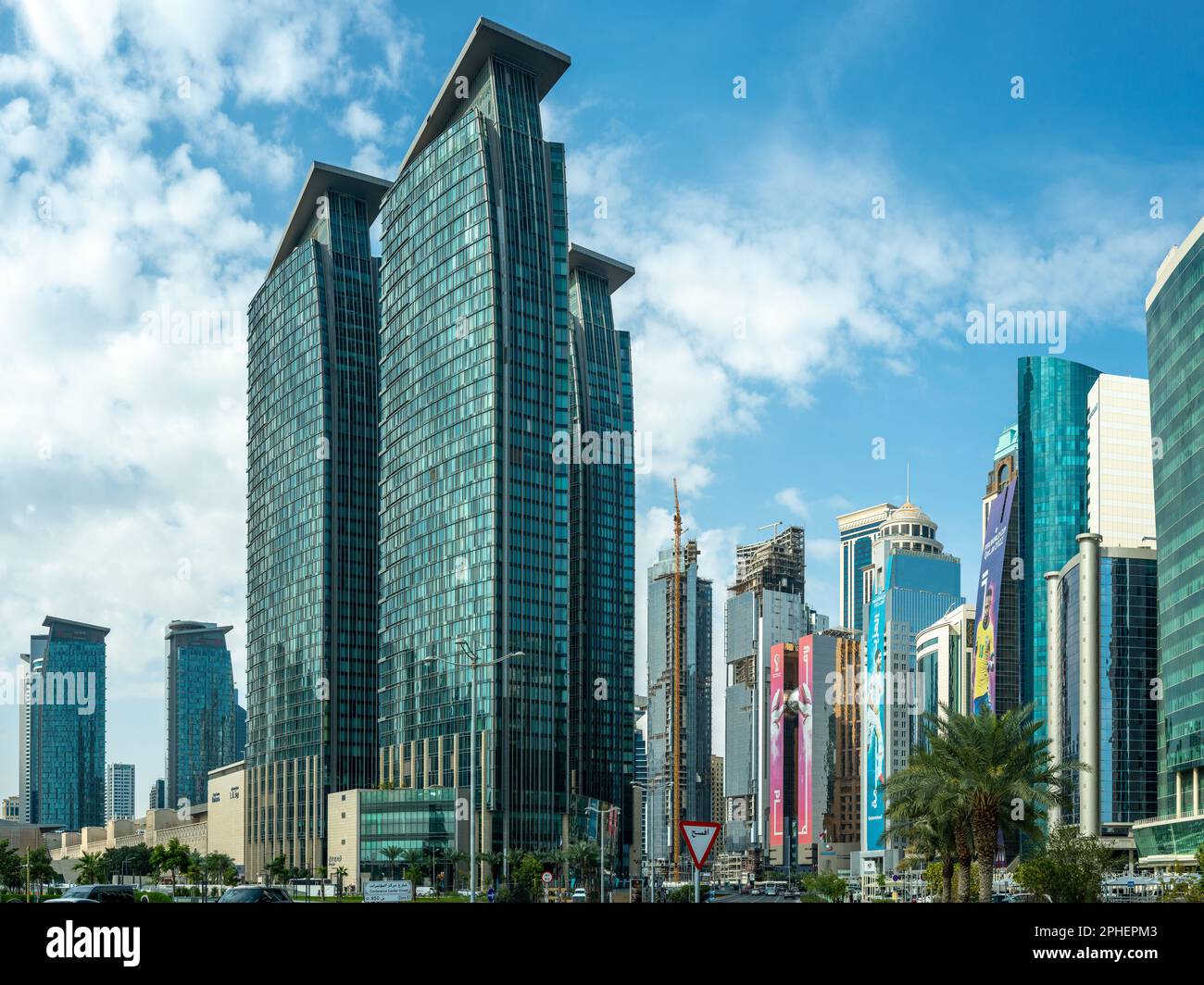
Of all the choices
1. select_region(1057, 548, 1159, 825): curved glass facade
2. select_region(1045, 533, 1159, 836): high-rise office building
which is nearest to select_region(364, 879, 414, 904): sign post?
select_region(1045, 533, 1159, 836): high-rise office building

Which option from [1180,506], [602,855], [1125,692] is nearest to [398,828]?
[602,855]

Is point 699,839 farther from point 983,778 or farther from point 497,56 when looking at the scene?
point 497,56

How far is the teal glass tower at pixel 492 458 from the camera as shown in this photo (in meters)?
166

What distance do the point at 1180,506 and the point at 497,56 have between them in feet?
314

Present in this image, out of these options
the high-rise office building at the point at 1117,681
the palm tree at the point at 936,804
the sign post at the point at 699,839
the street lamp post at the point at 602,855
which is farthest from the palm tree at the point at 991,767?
the high-rise office building at the point at 1117,681

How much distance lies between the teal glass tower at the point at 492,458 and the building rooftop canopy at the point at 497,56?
0.25 meters

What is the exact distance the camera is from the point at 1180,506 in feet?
431

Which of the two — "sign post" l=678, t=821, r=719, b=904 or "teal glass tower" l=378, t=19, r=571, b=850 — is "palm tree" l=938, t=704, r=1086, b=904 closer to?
"sign post" l=678, t=821, r=719, b=904

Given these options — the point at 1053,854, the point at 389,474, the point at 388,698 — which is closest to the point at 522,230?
the point at 389,474

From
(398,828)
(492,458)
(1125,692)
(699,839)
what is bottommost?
(398,828)

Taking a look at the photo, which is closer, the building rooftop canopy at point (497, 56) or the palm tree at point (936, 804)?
the palm tree at point (936, 804)

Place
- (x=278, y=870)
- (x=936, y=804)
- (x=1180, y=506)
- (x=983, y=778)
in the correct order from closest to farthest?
(x=983, y=778) → (x=936, y=804) → (x=1180, y=506) → (x=278, y=870)

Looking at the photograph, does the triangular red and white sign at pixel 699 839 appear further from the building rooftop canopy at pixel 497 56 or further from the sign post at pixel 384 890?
the building rooftop canopy at pixel 497 56

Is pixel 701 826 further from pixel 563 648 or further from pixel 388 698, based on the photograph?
pixel 388 698
